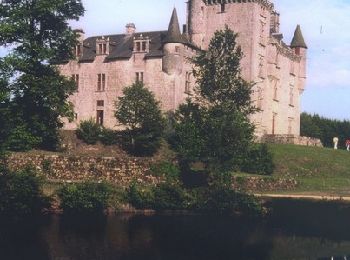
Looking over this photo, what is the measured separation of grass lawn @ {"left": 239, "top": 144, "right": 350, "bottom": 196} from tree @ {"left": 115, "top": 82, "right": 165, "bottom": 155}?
990 centimetres

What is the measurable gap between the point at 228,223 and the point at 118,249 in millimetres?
10108

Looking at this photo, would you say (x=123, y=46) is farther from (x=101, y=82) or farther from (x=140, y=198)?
(x=140, y=198)

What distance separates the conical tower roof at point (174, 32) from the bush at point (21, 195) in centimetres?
2583

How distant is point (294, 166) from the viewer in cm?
5684

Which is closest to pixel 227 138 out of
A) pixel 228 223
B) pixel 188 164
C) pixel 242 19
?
pixel 188 164

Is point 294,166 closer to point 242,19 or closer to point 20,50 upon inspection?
point 242,19

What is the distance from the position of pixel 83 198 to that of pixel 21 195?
136 inches

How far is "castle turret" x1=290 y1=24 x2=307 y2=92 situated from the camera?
7831 centimetres

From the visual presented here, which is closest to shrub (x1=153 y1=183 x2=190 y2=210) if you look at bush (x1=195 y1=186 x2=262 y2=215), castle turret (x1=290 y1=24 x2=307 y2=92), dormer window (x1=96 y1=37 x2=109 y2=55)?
bush (x1=195 y1=186 x2=262 y2=215)

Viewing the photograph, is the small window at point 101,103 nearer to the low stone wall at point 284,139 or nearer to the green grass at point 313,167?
the low stone wall at point 284,139

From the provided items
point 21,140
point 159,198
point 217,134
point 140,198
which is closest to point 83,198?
point 140,198

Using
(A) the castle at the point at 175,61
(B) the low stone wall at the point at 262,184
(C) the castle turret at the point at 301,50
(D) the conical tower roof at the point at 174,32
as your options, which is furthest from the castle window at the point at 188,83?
(C) the castle turret at the point at 301,50

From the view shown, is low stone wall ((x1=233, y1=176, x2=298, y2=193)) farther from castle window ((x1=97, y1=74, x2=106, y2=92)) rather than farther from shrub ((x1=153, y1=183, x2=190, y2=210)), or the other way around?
castle window ((x1=97, y1=74, x2=106, y2=92))

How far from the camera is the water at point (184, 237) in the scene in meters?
26.6
